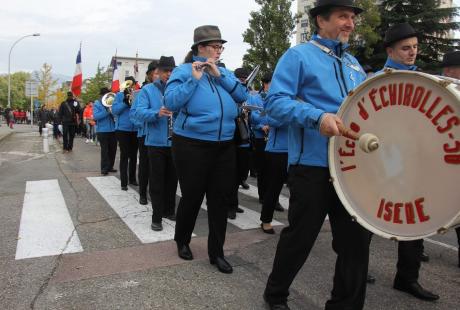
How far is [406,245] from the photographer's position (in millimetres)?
3564

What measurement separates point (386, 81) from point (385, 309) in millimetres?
1845

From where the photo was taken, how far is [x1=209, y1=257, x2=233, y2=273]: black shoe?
12.8 ft

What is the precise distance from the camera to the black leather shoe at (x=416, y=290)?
3479 millimetres

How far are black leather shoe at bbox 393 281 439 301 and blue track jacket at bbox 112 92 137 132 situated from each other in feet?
17.7

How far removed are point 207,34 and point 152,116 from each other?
65.5 inches

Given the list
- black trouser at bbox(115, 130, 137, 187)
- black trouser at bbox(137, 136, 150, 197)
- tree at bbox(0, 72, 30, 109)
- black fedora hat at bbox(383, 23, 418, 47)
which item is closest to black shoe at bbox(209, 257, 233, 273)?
black fedora hat at bbox(383, 23, 418, 47)

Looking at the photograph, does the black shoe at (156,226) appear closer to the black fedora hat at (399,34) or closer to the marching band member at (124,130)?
the marching band member at (124,130)

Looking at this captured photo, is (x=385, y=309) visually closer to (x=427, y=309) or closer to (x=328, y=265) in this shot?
(x=427, y=309)

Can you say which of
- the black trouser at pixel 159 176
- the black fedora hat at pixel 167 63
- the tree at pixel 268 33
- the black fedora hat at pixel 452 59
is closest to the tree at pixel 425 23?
the tree at pixel 268 33

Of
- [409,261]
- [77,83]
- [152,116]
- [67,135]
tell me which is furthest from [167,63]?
[77,83]

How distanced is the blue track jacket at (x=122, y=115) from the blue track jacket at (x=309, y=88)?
538 centimetres

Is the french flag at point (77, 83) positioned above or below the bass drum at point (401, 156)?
above

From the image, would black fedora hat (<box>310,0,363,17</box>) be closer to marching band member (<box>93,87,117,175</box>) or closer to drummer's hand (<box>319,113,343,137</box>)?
drummer's hand (<box>319,113,343,137</box>)

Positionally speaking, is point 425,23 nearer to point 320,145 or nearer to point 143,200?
point 143,200
